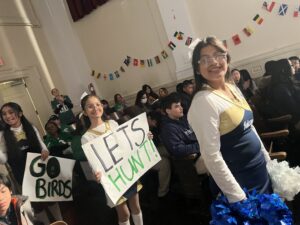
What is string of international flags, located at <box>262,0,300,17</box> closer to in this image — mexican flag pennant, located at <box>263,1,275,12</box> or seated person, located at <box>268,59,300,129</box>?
mexican flag pennant, located at <box>263,1,275,12</box>

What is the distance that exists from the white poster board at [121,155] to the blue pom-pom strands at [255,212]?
1025 mm

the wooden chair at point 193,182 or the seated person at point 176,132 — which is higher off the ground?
the seated person at point 176,132

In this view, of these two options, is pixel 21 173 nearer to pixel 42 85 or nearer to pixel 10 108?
pixel 10 108

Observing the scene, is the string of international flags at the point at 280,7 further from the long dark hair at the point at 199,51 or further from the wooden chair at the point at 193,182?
the long dark hair at the point at 199,51

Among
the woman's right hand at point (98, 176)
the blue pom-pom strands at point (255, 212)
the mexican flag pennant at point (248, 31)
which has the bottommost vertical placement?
the blue pom-pom strands at point (255, 212)

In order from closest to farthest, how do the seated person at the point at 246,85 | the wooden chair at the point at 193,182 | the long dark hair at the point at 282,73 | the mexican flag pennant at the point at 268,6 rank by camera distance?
the wooden chair at the point at 193,182
the long dark hair at the point at 282,73
the seated person at the point at 246,85
the mexican flag pennant at the point at 268,6

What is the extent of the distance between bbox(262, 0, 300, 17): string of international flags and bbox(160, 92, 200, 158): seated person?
3.60m

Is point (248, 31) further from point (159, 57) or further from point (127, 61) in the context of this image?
point (127, 61)

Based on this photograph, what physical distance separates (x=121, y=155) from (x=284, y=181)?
1.23 m

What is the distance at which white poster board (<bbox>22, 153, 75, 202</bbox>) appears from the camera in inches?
97.0

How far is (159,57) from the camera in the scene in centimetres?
664

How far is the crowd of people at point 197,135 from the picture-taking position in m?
1.43

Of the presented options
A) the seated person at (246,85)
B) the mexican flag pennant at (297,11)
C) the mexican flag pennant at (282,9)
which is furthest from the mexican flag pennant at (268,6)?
the seated person at (246,85)

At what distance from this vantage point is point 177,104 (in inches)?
117
